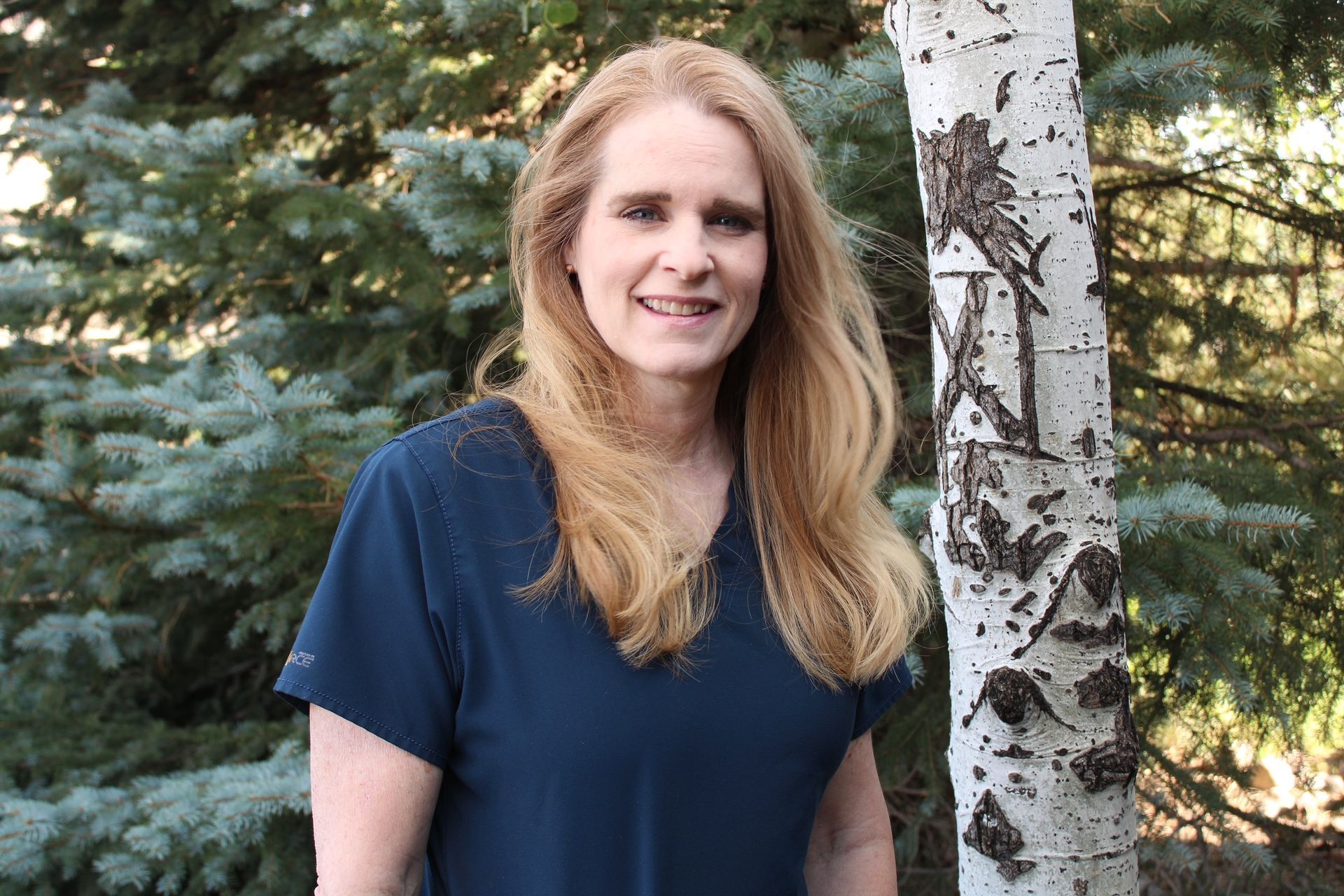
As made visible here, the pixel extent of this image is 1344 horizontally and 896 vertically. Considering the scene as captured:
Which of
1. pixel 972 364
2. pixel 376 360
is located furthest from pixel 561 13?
pixel 972 364

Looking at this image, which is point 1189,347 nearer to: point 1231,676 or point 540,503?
point 1231,676

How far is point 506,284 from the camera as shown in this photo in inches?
109

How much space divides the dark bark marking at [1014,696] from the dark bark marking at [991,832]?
125 millimetres

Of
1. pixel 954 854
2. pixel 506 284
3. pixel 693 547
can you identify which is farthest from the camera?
pixel 954 854

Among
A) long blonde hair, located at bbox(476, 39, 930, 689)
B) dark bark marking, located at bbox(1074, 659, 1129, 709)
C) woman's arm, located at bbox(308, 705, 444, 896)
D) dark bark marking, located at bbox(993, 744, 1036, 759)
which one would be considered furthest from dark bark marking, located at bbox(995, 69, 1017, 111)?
woman's arm, located at bbox(308, 705, 444, 896)

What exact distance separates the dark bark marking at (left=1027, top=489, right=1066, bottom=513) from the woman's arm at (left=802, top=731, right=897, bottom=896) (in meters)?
0.56

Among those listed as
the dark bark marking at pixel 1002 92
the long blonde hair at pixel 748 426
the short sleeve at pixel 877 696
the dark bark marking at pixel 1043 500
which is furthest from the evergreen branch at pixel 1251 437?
the dark bark marking at pixel 1002 92

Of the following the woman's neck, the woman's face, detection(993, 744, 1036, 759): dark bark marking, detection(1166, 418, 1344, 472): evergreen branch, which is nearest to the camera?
detection(993, 744, 1036, 759): dark bark marking

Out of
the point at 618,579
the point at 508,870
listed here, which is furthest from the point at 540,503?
the point at 508,870

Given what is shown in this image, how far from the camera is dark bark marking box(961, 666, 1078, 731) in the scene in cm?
132

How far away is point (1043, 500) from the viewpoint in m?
1.30

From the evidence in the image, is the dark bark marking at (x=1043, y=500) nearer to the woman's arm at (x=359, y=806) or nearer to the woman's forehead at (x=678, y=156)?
the woman's forehead at (x=678, y=156)

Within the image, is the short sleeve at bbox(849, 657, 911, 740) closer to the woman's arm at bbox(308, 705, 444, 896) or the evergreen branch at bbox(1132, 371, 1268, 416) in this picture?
the woman's arm at bbox(308, 705, 444, 896)

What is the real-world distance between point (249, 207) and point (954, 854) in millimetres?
3097
